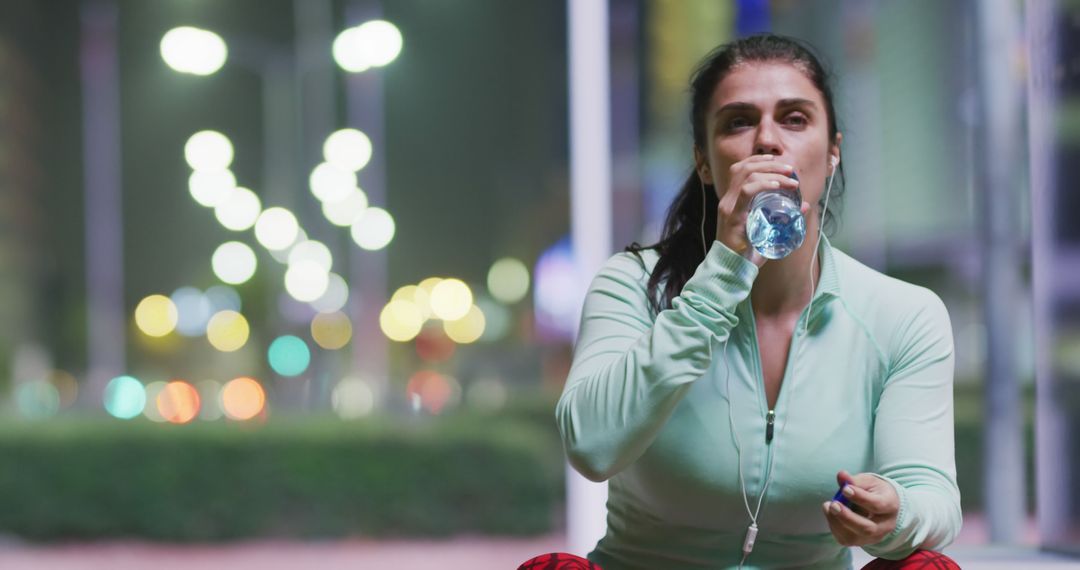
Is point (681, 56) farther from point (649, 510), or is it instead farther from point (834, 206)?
point (649, 510)

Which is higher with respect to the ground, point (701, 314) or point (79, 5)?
point (79, 5)

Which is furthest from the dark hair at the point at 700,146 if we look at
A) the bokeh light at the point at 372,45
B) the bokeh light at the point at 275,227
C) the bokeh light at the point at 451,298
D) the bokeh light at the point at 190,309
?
the bokeh light at the point at 190,309

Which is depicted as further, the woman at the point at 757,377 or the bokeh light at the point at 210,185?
the bokeh light at the point at 210,185

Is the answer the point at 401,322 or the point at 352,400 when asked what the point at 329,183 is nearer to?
the point at 352,400

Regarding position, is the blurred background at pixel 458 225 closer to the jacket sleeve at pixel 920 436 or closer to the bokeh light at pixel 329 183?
the bokeh light at pixel 329 183

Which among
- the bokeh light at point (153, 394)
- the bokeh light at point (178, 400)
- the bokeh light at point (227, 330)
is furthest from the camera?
the bokeh light at point (227, 330)

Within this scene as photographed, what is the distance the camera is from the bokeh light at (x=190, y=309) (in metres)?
21.6

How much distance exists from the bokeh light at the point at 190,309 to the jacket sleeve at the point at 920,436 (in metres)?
20.6

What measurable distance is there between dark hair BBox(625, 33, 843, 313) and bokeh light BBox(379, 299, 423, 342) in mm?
18529

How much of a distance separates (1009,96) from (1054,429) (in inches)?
38.6

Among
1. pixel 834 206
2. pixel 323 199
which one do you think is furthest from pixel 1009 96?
pixel 323 199

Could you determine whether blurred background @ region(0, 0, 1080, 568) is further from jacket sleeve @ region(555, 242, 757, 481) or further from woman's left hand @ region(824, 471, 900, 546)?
woman's left hand @ region(824, 471, 900, 546)

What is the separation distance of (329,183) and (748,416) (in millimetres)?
7386

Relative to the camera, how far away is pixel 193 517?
7359mm
